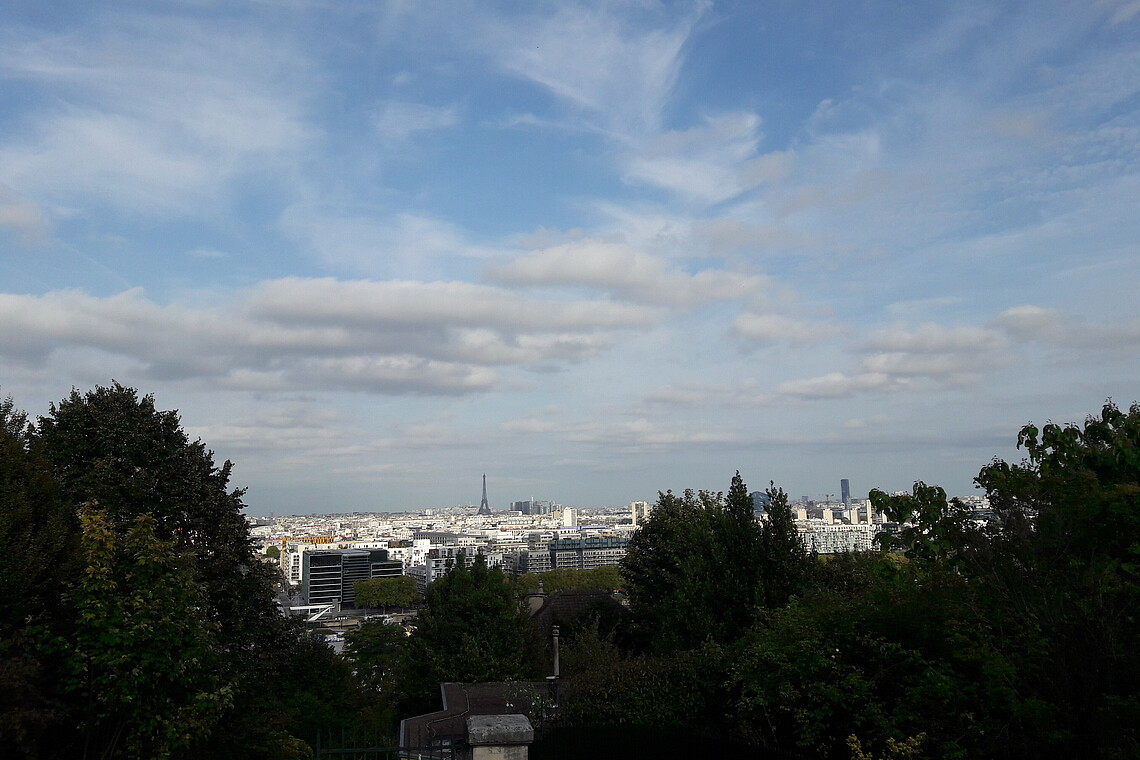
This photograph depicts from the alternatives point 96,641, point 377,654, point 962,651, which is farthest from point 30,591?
point 377,654

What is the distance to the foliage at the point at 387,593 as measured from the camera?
150375 millimetres

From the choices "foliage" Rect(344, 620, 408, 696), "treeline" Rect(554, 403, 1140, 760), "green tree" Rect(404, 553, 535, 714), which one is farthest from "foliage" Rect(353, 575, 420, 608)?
"treeline" Rect(554, 403, 1140, 760)

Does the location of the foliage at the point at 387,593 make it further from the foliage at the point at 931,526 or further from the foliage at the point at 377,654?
the foliage at the point at 931,526

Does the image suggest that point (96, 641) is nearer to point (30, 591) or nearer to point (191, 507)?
point (30, 591)

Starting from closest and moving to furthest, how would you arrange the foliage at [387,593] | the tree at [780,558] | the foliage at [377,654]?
the tree at [780,558]
the foliage at [377,654]
the foliage at [387,593]

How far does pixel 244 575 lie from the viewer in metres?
21.4

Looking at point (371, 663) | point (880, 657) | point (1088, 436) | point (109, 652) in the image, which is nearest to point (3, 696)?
point (109, 652)

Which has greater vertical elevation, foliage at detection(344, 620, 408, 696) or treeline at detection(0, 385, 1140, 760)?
treeline at detection(0, 385, 1140, 760)

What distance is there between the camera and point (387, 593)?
151m

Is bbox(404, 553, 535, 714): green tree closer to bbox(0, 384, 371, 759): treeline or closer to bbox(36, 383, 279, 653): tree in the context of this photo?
bbox(36, 383, 279, 653): tree

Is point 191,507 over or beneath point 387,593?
over

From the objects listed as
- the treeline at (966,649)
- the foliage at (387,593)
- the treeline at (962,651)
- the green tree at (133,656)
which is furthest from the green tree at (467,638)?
the foliage at (387,593)

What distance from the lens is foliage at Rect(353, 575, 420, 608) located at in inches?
5920

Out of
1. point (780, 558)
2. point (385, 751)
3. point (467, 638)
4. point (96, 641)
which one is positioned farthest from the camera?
point (467, 638)
